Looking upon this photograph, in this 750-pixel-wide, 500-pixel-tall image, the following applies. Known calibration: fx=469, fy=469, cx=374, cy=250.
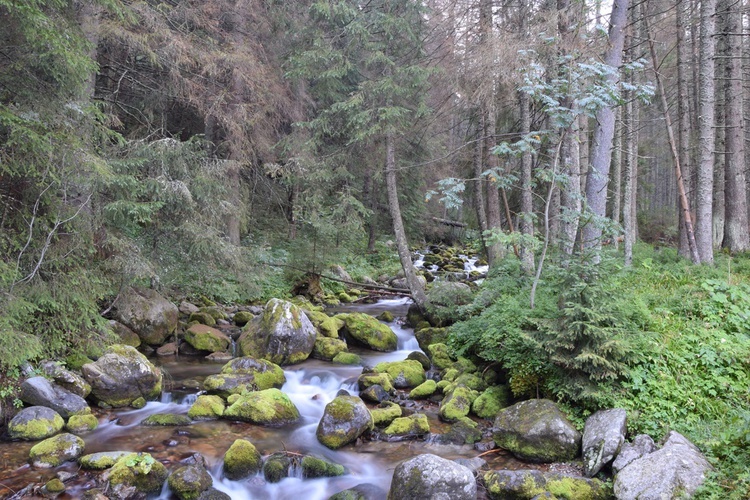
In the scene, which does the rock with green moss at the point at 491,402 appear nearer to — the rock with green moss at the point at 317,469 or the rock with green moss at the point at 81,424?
the rock with green moss at the point at 317,469

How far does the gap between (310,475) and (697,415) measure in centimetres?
459

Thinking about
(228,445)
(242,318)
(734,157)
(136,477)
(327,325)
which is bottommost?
(228,445)

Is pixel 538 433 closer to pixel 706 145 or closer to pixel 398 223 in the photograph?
pixel 398 223

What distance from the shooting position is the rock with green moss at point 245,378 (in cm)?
783

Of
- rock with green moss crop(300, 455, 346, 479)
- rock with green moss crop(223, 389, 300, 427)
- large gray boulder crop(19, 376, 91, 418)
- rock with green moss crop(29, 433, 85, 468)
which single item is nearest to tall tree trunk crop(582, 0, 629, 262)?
rock with green moss crop(300, 455, 346, 479)

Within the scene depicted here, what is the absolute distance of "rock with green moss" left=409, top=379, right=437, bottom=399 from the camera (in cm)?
809

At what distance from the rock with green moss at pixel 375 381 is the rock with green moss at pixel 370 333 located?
2.43 m

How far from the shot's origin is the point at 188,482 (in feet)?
17.1

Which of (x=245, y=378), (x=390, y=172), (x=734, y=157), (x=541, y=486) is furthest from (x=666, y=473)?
(x=734, y=157)

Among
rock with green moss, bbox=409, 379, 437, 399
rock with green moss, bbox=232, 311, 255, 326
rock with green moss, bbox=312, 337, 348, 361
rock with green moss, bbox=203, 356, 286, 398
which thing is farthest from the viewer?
rock with green moss, bbox=232, 311, 255, 326

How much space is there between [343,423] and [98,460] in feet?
9.84

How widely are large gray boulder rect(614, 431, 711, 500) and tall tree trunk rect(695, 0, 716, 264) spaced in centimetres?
655

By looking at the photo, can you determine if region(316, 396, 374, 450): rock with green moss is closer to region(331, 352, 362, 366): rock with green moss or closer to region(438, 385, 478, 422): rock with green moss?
region(438, 385, 478, 422): rock with green moss

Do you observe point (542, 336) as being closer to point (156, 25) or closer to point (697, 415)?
point (697, 415)
